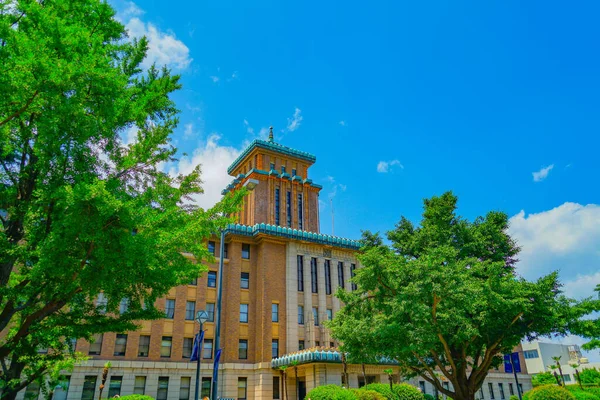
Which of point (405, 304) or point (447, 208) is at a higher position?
point (447, 208)

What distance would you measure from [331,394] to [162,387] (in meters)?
16.9

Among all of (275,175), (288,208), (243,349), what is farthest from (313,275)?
(275,175)

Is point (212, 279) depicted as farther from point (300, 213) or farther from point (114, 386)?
point (300, 213)

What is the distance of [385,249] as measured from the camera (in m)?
26.2

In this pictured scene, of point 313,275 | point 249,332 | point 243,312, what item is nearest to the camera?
point 249,332

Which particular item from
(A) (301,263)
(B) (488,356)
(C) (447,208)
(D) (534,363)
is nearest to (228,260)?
(A) (301,263)

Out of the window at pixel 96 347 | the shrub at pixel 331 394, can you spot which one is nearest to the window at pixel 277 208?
the window at pixel 96 347

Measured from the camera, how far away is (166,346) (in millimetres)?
34875

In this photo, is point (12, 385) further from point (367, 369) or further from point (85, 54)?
point (367, 369)

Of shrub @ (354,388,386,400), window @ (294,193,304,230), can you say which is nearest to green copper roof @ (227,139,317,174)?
window @ (294,193,304,230)

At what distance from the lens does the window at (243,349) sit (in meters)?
36.8

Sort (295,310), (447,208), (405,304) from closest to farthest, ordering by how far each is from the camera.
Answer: (405,304) < (447,208) < (295,310)

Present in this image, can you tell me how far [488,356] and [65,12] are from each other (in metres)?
25.9

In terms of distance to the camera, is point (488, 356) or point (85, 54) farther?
point (488, 356)
